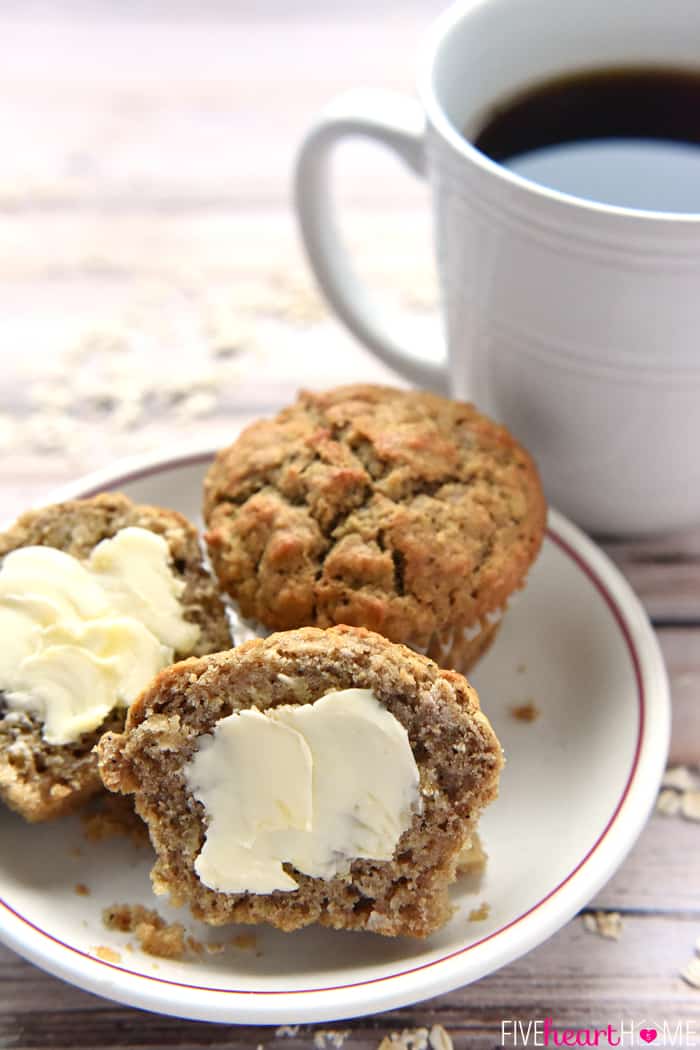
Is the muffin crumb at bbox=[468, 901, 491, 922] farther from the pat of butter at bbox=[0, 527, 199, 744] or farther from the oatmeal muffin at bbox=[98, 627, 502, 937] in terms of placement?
the pat of butter at bbox=[0, 527, 199, 744]

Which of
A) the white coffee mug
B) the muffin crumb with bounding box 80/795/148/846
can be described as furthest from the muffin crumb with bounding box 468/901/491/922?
the white coffee mug

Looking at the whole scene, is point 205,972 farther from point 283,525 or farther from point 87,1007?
point 283,525

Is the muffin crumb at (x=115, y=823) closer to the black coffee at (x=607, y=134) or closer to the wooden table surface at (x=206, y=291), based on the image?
the wooden table surface at (x=206, y=291)

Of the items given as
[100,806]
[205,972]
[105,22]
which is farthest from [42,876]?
[105,22]

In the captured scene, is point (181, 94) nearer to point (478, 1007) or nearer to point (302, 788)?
point (302, 788)

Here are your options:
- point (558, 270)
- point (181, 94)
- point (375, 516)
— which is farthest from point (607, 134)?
point (181, 94)

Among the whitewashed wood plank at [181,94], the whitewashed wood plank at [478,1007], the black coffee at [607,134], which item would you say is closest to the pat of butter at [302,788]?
the whitewashed wood plank at [478,1007]

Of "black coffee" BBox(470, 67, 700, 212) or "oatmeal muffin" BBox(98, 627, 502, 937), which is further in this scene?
"black coffee" BBox(470, 67, 700, 212)
